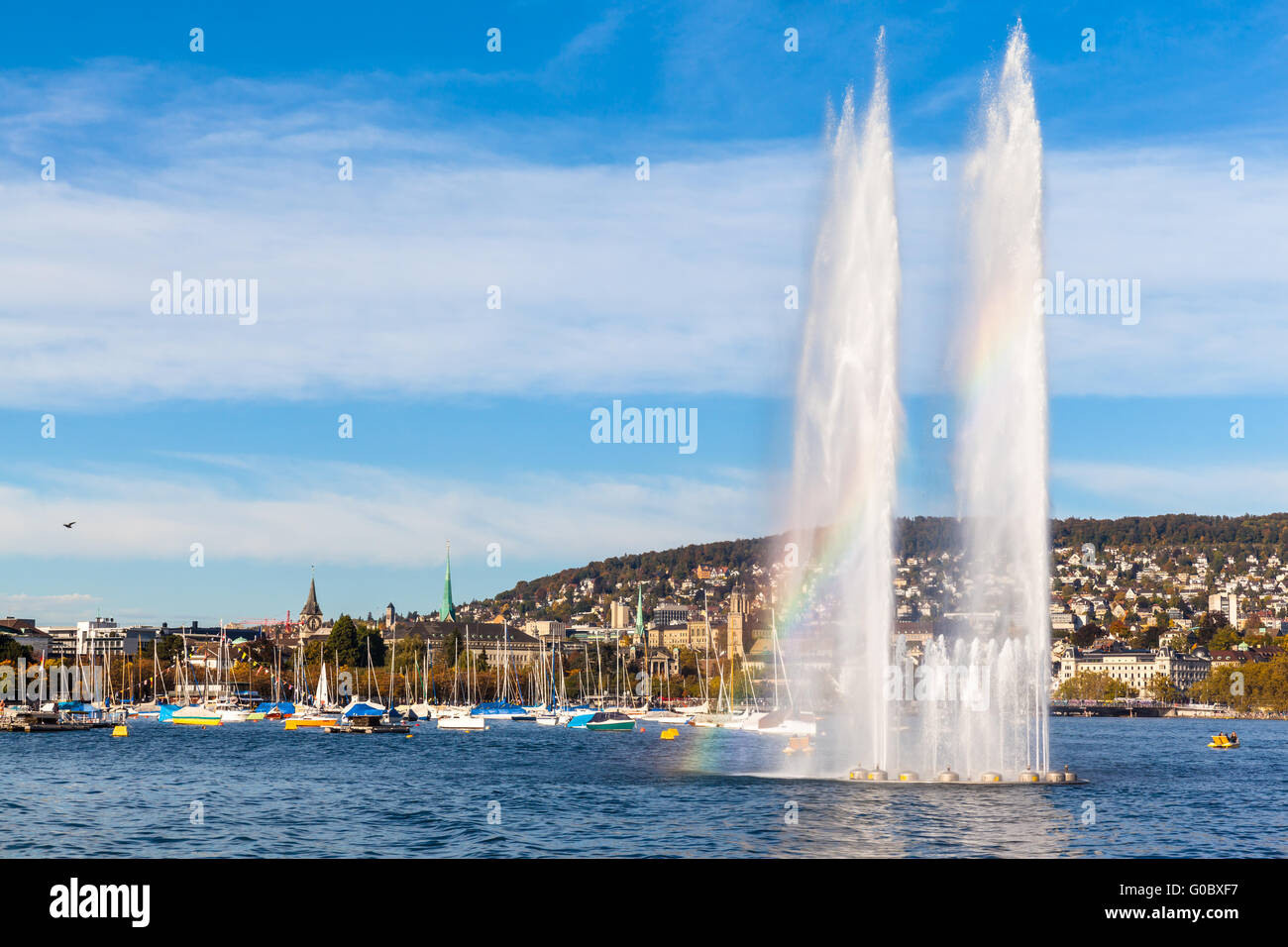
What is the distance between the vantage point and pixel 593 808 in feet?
129

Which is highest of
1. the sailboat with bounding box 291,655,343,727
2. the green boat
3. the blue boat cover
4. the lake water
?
the lake water

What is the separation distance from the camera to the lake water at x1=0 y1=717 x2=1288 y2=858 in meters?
30.0

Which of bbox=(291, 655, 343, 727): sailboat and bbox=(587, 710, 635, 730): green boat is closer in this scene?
bbox=(291, 655, 343, 727): sailboat

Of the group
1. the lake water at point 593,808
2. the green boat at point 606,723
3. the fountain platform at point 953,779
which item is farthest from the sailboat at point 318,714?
the fountain platform at point 953,779

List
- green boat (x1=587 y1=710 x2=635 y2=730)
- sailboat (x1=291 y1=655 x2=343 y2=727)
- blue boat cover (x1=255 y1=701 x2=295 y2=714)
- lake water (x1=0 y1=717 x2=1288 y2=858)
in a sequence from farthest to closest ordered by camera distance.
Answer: blue boat cover (x1=255 y1=701 x2=295 y2=714) < green boat (x1=587 y1=710 x2=635 y2=730) < sailboat (x1=291 y1=655 x2=343 y2=727) < lake water (x1=0 y1=717 x2=1288 y2=858)

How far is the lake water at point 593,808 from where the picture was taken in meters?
30.0

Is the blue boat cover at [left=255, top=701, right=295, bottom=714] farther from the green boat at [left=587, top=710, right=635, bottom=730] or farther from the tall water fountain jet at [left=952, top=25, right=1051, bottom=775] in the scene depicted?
the tall water fountain jet at [left=952, top=25, right=1051, bottom=775]

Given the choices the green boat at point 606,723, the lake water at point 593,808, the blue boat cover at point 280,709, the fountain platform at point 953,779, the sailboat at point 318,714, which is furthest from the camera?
the blue boat cover at point 280,709

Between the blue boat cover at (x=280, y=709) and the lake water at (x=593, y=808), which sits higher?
the lake water at (x=593, y=808)

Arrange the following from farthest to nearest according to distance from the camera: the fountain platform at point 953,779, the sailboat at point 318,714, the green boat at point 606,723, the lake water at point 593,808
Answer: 1. the green boat at point 606,723
2. the sailboat at point 318,714
3. the fountain platform at point 953,779
4. the lake water at point 593,808

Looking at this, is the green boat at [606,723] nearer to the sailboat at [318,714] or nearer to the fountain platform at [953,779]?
the sailboat at [318,714]

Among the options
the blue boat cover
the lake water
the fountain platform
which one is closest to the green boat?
the blue boat cover
